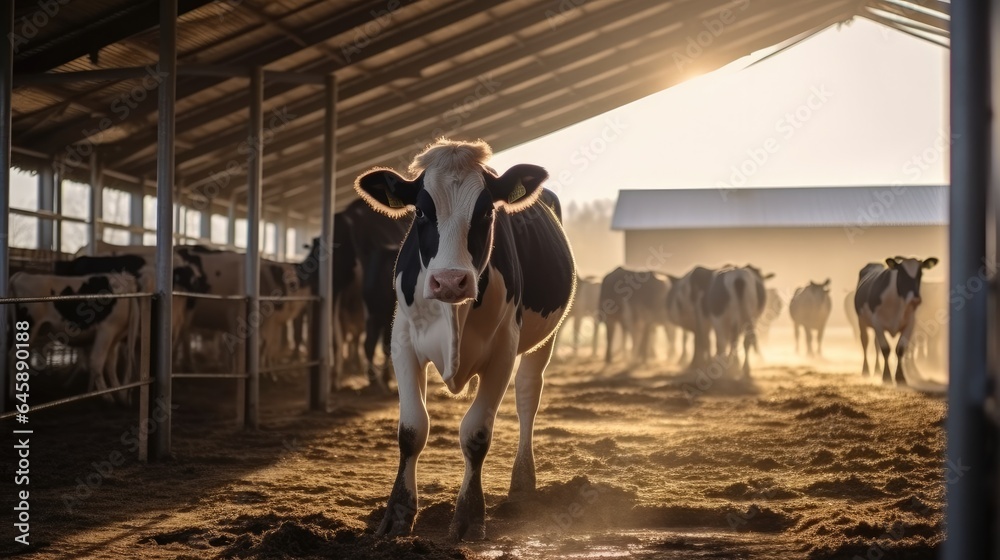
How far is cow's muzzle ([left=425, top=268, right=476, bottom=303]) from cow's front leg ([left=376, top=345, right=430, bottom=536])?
2.38ft

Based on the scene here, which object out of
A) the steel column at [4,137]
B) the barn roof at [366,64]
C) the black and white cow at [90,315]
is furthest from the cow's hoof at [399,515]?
the black and white cow at [90,315]

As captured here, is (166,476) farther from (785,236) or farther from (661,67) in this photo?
(785,236)

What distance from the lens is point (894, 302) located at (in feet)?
47.6

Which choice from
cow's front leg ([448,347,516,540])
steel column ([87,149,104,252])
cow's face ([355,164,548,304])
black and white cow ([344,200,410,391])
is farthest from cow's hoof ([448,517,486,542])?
steel column ([87,149,104,252])

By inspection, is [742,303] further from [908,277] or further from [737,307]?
[908,277]

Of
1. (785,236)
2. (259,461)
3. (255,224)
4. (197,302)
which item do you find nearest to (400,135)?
(197,302)

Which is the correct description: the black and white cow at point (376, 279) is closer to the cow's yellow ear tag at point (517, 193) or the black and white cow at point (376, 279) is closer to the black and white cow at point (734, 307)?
the black and white cow at point (734, 307)

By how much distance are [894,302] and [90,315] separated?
1127 centimetres

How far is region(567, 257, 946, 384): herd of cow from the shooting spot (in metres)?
14.6

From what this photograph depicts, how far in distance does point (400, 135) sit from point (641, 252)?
16.4m

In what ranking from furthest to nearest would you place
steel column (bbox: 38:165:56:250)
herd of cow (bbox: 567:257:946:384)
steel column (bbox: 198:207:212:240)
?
steel column (bbox: 198:207:212:240) < steel column (bbox: 38:165:56:250) < herd of cow (bbox: 567:257:946:384)

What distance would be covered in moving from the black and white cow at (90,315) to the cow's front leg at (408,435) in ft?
21.5

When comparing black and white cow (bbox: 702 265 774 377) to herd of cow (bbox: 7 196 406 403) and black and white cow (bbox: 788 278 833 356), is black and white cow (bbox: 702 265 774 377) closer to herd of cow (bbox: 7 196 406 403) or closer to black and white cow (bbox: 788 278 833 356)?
black and white cow (bbox: 788 278 833 356)

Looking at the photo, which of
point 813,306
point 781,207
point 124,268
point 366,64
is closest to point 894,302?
point 813,306
